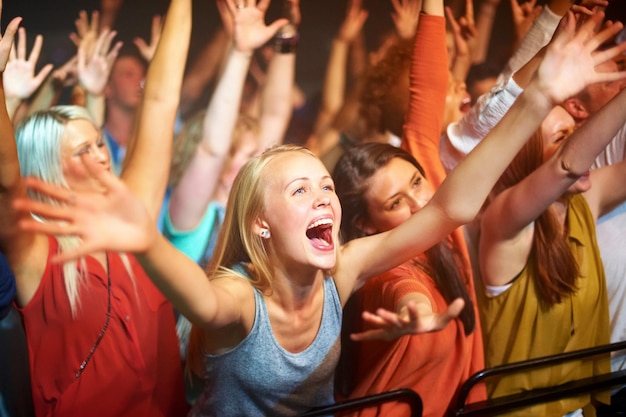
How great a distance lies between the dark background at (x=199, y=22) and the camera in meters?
1.48

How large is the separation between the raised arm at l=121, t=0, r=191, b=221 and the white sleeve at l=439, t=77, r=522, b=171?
82 cm

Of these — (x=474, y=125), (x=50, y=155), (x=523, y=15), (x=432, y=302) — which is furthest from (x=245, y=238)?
(x=523, y=15)

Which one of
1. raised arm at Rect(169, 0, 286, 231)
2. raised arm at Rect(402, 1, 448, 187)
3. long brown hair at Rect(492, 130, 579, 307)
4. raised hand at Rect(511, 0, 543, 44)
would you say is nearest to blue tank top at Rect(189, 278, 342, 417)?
raised arm at Rect(169, 0, 286, 231)

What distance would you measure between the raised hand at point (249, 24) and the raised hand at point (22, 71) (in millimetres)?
442

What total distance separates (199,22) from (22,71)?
1.35 feet

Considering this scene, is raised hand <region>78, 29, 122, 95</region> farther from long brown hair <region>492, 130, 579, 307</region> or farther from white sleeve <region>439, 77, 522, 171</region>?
long brown hair <region>492, 130, 579, 307</region>

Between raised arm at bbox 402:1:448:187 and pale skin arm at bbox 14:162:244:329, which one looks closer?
pale skin arm at bbox 14:162:244:329

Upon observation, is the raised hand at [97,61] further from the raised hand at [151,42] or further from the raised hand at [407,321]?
the raised hand at [407,321]

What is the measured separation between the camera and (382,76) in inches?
74.3

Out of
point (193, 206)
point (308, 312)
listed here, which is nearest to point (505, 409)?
point (308, 312)

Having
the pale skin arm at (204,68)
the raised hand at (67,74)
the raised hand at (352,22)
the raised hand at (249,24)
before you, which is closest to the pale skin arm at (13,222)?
the raised hand at (67,74)

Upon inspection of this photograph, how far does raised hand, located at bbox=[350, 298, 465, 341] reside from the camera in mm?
1525

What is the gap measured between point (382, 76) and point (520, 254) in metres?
0.69

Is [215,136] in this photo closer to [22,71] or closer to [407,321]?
[22,71]
